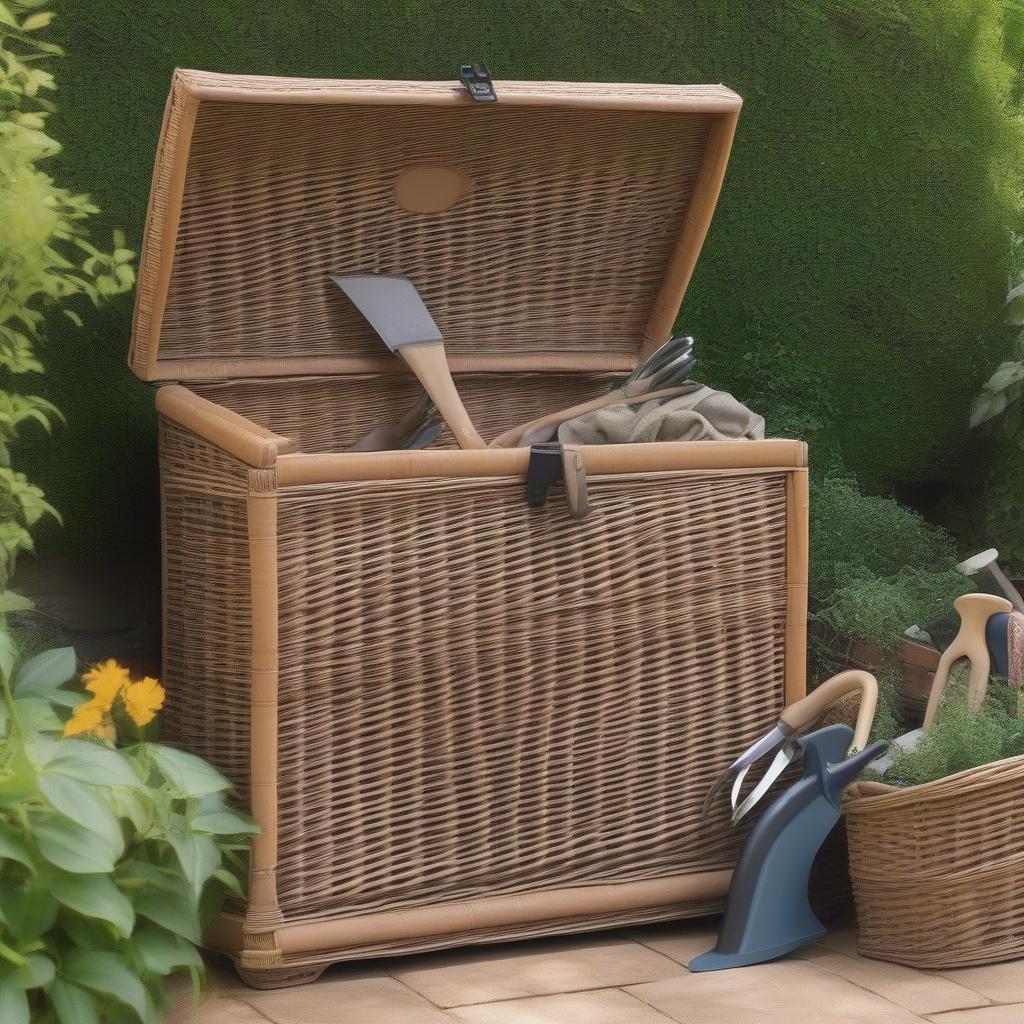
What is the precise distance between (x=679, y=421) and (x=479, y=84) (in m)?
0.59

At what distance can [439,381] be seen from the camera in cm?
236

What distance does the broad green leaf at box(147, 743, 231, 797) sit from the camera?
1.74m

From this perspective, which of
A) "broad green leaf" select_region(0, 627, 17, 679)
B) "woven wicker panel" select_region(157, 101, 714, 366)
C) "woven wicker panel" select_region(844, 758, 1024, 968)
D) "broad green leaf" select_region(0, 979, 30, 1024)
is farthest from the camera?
"woven wicker panel" select_region(157, 101, 714, 366)

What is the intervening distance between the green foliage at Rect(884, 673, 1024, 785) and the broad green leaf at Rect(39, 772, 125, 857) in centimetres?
110

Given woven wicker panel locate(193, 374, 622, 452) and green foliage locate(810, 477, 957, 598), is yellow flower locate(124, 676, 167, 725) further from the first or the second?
green foliage locate(810, 477, 957, 598)

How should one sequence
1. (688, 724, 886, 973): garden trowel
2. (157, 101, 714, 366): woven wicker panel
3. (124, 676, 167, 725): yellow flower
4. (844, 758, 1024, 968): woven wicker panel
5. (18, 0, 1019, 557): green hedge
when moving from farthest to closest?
(18, 0, 1019, 557): green hedge < (157, 101, 714, 366): woven wicker panel < (688, 724, 886, 973): garden trowel < (844, 758, 1024, 968): woven wicker panel < (124, 676, 167, 725): yellow flower

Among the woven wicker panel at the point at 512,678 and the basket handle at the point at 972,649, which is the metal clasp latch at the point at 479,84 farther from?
the basket handle at the point at 972,649

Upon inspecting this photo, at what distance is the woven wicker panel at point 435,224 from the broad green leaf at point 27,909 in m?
0.93

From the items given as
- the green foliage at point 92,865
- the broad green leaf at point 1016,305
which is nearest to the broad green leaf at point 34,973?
the green foliage at point 92,865

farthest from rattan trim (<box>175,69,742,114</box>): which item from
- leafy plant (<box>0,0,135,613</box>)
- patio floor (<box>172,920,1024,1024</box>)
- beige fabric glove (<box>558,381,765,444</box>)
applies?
patio floor (<box>172,920,1024,1024</box>)

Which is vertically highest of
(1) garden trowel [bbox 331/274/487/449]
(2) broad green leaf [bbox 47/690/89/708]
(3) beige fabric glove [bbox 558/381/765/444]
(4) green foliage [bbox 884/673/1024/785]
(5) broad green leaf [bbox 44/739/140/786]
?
(1) garden trowel [bbox 331/274/487/449]

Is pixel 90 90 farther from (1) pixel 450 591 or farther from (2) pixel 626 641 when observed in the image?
(2) pixel 626 641

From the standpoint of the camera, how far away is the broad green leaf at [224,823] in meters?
1.77

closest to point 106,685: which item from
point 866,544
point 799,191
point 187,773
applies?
point 187,773
